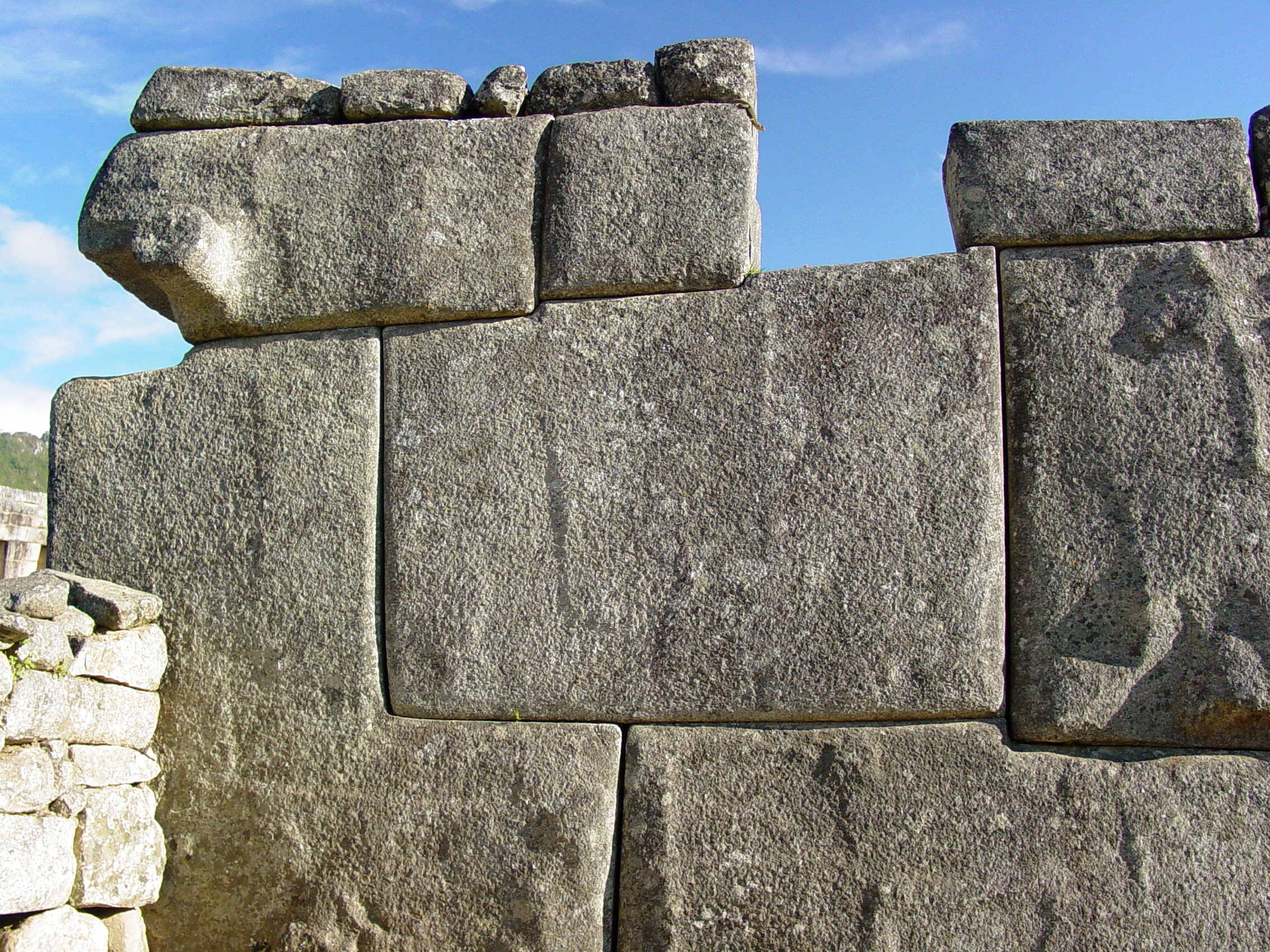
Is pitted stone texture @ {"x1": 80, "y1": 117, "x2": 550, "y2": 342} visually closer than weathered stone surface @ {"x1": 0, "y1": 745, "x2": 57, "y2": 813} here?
No

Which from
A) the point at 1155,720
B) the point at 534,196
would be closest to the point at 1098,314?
the point at 1155,720

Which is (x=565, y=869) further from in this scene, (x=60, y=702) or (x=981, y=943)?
(x=60, y=702)

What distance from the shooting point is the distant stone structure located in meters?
9.00

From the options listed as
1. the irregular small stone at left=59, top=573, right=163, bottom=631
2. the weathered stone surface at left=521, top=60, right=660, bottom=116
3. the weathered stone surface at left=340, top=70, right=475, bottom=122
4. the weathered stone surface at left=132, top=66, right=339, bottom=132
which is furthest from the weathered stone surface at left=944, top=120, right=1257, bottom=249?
the irregular small stone at left=59, top=573, right=163, bottom=631

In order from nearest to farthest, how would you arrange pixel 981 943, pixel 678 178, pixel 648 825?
pixel 981 943 → pixel 648 825 → pixel 678 178

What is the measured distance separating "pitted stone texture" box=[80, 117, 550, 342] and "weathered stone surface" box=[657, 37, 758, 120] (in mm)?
393

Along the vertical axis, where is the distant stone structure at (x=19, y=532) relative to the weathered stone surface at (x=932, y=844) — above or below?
above

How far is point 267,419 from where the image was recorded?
8.62 ft

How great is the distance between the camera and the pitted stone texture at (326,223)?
8.61 feet

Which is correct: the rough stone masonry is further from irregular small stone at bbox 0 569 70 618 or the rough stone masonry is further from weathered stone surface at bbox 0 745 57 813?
irregular small stone at bbox 0 569 70 618

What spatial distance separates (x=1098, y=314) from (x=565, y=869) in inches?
72.4

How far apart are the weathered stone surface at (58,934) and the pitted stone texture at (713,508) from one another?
0.82m

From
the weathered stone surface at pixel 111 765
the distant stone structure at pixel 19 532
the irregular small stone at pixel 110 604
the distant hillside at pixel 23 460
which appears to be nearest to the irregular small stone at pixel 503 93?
the irregular small stone at pixel 110 604

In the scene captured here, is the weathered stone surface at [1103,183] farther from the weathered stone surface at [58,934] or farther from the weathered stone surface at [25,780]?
the weathered stone surface at [58,934]
